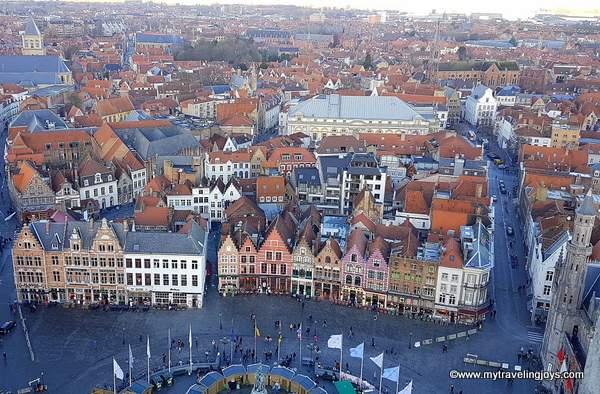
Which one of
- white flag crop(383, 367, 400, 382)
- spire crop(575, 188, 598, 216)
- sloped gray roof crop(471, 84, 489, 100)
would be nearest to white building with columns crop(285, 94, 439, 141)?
sloped gray roof crop(471, 84, 489, 100)

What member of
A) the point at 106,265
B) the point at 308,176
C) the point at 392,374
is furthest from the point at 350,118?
the point at 392,374

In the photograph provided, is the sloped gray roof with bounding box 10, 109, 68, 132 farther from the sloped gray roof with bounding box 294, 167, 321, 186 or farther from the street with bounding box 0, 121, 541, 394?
the sloped gray roof with bounding box 294, 167, 321, 186

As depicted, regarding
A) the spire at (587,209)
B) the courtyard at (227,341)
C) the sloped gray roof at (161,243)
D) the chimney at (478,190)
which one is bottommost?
the courtyard at (227,341)

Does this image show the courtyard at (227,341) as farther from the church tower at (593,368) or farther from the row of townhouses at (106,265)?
the church tower at (593,368)

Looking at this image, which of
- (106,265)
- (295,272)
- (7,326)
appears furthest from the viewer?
(295,272)

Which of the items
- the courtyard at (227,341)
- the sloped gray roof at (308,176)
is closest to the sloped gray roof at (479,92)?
the sloped gray roof at (308,176)

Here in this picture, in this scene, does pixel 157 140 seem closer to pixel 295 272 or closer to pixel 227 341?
pixel 295 272

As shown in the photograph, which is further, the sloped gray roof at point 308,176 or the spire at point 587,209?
the sloped gray roof at point 308,176
